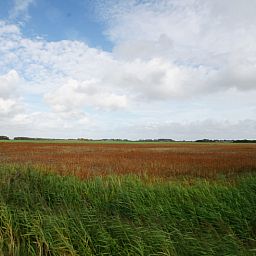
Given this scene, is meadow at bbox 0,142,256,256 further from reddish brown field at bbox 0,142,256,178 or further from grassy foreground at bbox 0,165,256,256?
reddish brown field at bbox 0,142,256,178

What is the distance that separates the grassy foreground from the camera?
576cm

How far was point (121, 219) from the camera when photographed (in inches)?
296

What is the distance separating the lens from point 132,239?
593 centimetres

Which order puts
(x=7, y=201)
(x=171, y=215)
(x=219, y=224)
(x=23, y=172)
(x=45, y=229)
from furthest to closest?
1. (x=23, y=172)
2. (x=7, y=201)
3. (x=171, y=215)
4. (x=219, y=224)
5. (x=45, y=229)

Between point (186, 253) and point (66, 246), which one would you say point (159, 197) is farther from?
point (66, 246)

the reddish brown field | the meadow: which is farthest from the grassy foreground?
the reddish brown field

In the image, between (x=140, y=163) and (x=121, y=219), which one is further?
(x=140, y=163)

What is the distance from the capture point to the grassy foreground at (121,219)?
5.76 metres

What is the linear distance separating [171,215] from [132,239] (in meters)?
2.03

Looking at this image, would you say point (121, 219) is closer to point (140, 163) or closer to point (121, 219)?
point (121, 219)

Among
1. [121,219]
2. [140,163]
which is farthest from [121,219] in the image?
[140,163]

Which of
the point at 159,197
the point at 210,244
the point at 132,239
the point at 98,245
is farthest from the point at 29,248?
the point at 159,197

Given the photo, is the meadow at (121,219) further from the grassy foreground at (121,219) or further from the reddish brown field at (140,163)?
the reddish brown field at (140,163)

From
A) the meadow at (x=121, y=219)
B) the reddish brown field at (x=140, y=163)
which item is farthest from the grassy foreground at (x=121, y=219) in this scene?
the reddish brown field at (x=140, y=163)
